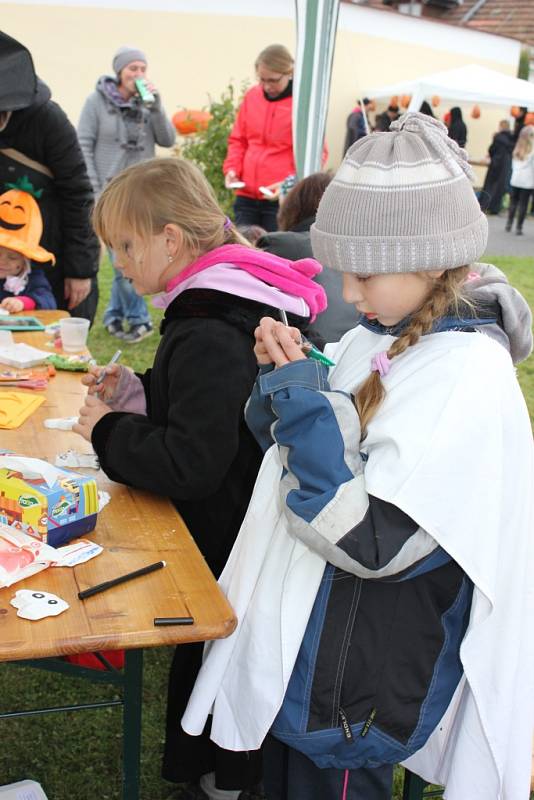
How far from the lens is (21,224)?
3.24 metres

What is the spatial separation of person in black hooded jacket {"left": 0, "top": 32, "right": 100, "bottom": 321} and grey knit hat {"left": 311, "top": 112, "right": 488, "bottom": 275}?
2278mm

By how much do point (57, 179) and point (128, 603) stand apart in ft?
8.41

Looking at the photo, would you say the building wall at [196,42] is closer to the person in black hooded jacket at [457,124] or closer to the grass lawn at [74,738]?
the person in black hooded jacket at [457,124]

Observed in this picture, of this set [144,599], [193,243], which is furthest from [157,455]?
[193,243]

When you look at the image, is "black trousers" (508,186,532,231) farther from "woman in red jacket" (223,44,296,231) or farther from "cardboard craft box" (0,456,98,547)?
"cardboard craft box" (0,456,98,547)

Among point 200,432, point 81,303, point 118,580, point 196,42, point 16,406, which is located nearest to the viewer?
point 118,580

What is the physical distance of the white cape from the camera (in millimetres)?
1256

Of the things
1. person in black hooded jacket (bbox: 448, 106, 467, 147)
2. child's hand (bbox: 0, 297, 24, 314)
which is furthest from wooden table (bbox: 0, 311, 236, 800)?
person in black hooded jacket (bbox: 448, 106, 467, 147)

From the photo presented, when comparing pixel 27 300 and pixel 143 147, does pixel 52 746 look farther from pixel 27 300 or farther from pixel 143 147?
pixel 143 147

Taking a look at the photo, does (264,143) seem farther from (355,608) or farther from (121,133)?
(355,608)

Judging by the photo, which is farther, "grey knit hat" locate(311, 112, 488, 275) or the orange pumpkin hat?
the orange pumpkin hat

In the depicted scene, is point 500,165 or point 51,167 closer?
point 51,167

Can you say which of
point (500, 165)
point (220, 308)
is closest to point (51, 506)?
point (220, 308)

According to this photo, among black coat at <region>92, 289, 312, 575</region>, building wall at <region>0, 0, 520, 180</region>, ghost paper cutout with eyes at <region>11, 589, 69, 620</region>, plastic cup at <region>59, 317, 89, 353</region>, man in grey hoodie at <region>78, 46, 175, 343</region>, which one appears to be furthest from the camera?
building wall at <region>0, 0, 520, 180</region>
